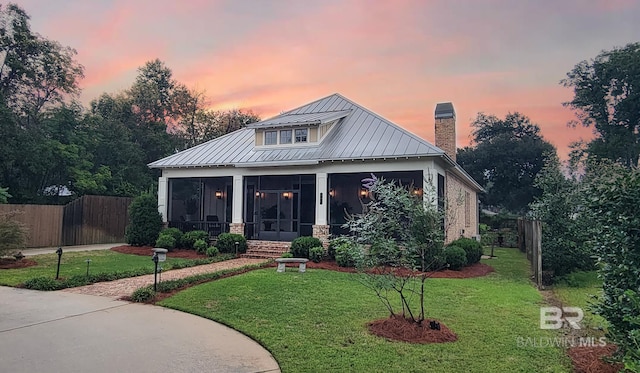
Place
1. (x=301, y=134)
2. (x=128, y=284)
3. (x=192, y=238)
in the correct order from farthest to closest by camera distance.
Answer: (x=301, y=134) → (x=192, y=238) → (x=128, y=284)

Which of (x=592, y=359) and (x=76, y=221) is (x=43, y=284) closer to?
(x=592, y=359)

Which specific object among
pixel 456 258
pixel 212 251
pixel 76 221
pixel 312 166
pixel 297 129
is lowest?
pixel 212 251

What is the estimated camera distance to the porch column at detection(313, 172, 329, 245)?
48.4 feet

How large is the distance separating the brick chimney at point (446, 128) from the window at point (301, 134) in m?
6.19

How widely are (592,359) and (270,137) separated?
14.4 m

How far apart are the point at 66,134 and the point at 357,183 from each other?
1786 cm

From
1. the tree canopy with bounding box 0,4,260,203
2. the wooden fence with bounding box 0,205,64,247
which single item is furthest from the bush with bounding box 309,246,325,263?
the tree canopy with bounding box 0,4,260,203

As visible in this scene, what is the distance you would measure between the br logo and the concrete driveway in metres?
4.65

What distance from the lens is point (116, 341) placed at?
5254 mm

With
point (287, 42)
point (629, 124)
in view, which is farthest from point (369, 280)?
point (629, 124)

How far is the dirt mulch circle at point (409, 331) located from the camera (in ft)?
17.7

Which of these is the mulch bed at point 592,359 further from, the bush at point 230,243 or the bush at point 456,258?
the bush at point 230,243

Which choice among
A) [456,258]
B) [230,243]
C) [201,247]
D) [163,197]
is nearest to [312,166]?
[230,243]

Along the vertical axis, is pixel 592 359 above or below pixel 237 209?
below
